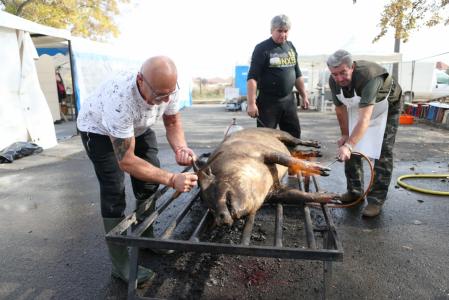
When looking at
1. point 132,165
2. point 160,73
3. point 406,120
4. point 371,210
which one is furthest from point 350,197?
point 406,120

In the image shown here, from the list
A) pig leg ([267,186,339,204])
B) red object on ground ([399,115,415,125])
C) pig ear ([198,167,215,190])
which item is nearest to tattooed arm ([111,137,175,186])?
pig ear ([198,167,215,190])

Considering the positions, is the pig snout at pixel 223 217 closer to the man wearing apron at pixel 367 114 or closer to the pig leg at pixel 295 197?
the pig leg at pixel 295 197

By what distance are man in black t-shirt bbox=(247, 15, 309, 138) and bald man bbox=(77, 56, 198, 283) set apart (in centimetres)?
212

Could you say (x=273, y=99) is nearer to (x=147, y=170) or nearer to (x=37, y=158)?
(x=147, y=170)

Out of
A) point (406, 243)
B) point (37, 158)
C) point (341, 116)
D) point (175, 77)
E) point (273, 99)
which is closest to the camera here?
point (175, 77)

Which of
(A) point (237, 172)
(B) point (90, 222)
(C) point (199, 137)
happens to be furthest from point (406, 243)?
(C) point (199, 137)

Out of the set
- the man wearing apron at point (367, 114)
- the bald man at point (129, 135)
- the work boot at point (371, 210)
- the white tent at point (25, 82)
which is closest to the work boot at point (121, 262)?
the bald man at point (129, 135)

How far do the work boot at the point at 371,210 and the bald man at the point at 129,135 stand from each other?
234 centimetres

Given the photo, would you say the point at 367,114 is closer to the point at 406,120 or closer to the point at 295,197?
the point at 295,197

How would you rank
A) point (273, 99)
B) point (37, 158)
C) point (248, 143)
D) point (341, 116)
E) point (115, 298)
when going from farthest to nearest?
point (37, 158) → point (273, 99) → point (341, 116) → point (248, 143) → point (115, 298)

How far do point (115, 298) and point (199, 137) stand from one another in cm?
768

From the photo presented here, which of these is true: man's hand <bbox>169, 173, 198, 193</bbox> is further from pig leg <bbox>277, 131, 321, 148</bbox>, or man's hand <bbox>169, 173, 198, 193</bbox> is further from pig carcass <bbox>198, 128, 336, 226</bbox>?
pig leg <bbox>277, 131, 321, 148</bbox>

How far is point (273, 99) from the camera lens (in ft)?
16.7

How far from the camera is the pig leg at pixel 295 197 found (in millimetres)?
3305
